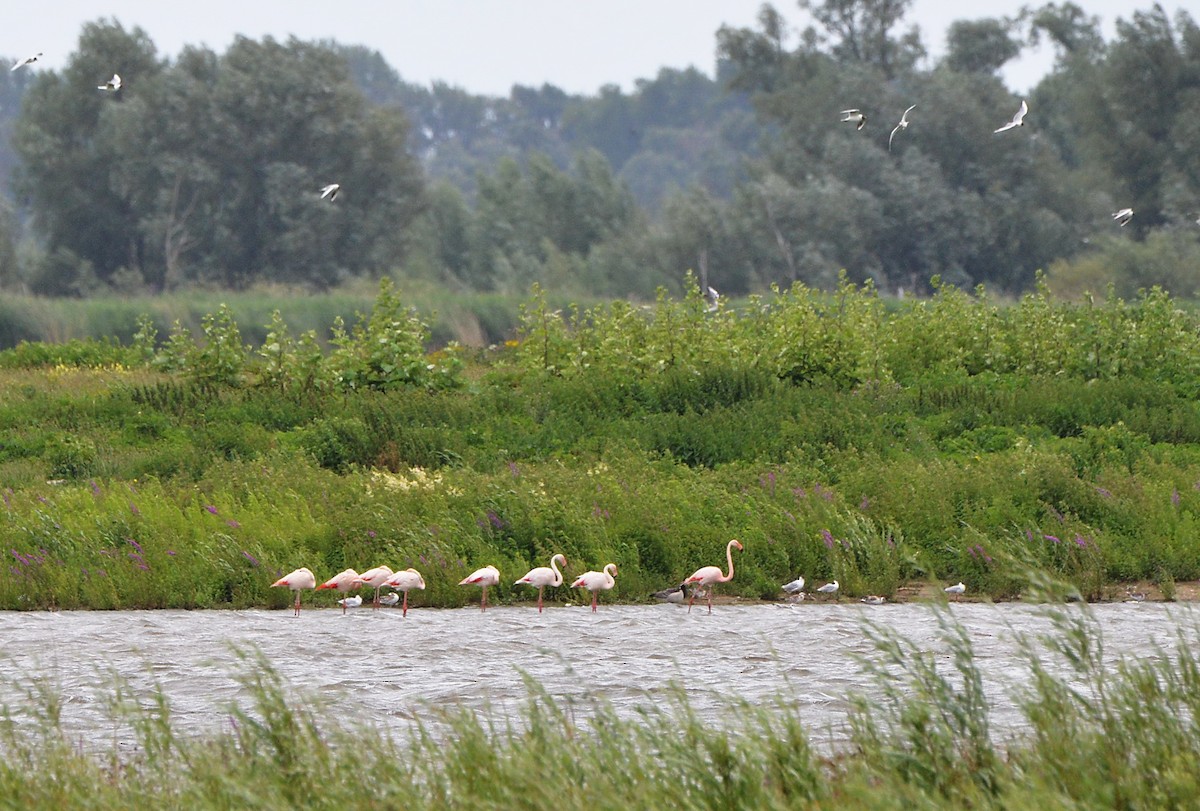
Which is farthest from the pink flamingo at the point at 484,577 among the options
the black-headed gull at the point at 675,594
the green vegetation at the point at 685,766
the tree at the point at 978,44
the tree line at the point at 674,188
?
the tree at the point at 978,44

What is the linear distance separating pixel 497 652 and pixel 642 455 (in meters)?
6.17

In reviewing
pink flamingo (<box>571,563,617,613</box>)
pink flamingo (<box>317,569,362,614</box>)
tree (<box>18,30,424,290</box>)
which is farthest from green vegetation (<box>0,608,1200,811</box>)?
tree (<box>18,30,424,290</box>)

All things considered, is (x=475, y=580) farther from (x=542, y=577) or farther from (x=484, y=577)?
(x=542, y=577)

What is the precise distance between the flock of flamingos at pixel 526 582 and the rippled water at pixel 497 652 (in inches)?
6.6

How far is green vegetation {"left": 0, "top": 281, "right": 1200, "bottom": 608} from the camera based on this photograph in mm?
13062

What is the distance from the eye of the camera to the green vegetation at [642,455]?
1306 cm

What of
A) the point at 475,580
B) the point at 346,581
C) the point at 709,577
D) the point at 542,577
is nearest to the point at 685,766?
the point at 542,577

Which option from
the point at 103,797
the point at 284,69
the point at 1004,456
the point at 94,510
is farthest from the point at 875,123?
the point at 103,797

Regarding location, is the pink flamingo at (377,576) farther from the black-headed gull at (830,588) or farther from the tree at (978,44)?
the tree at (978,44)

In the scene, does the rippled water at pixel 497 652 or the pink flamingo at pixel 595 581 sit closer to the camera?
the rippled water at pixel 497 652

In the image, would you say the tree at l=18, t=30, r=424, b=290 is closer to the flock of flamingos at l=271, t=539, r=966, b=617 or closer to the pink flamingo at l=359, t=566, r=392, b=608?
the flock of flamingos at l=271, t=539, r=966, b=617

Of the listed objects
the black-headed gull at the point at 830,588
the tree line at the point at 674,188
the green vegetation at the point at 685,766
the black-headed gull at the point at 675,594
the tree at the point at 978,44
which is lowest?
the black-headed gull at the point at 675,594

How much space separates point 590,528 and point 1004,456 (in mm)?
4684

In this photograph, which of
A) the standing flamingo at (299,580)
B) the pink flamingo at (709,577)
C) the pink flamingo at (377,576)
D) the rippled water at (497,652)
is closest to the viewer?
the rippled water at (497,652)
